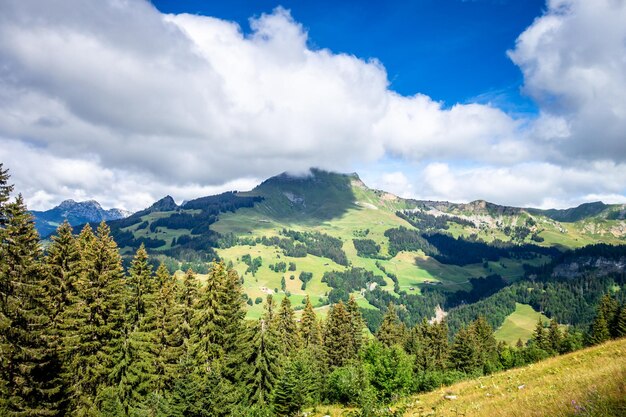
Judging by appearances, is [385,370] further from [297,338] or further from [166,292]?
[166,292]

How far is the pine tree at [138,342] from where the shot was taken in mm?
39906

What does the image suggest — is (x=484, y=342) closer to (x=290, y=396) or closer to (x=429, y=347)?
(x=429, y=347)

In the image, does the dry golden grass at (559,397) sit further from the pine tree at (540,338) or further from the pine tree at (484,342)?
the pine tree at (540,338)

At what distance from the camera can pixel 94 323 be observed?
38.8m

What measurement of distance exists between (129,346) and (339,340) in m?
50.2

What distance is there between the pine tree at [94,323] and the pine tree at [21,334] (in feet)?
17.9

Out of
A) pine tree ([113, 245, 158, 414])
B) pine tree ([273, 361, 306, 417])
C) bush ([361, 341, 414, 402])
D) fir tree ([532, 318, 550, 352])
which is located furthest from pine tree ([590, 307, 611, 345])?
pine tree ([113, 245, 158, 414])

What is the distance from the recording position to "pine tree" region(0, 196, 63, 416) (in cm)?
2656

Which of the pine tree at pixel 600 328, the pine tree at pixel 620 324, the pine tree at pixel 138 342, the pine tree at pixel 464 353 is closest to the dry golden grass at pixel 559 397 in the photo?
the pine tree at pixel 138 342

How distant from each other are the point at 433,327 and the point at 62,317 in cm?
8731

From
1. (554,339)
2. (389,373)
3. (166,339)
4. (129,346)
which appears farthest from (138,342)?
(554,339)

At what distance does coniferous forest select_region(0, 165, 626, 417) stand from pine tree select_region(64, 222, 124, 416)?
0.11m

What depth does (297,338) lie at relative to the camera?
7769 cm

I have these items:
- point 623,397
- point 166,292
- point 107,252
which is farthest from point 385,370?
A: point 623,397
